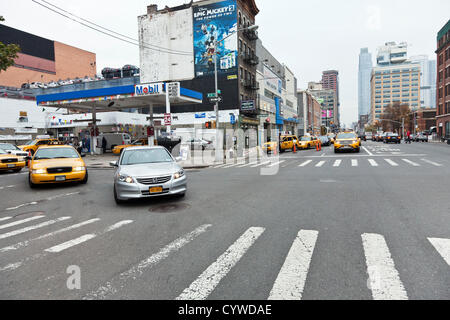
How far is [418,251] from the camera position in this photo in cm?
436

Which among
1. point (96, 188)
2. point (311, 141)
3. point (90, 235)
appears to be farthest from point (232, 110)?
point (90, 235)

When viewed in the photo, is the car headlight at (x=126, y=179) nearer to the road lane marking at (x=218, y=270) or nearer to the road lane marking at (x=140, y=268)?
the road lane marking at (x=140, y=268)

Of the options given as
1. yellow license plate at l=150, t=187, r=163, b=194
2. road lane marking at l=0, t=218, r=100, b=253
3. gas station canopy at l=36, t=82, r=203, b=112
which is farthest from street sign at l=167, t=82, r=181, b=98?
road lane marking at l=0, t=218, r=100, b=253

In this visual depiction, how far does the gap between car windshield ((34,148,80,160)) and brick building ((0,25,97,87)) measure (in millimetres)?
72760

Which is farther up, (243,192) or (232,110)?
(232,110)

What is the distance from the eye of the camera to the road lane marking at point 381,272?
3.18 meters

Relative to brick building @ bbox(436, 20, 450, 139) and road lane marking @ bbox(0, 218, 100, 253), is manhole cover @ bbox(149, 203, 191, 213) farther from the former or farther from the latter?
brick building @ bbox(436, 20, 450, 139)

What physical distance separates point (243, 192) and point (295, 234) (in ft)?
13.7

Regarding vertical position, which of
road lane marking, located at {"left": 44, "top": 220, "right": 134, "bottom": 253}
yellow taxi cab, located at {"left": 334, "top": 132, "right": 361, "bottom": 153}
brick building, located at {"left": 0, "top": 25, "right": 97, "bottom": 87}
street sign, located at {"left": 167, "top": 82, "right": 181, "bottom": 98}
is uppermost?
brick building, located at {"left": 0, "top": 25, "right": 97, "bottom": 87}

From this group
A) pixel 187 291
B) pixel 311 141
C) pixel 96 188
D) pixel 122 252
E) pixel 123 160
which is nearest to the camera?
pixel 187 291

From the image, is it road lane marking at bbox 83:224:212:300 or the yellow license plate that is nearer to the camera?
road lane marking at bbox 83:224:212:300

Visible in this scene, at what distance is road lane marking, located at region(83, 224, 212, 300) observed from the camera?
11.0 feet
